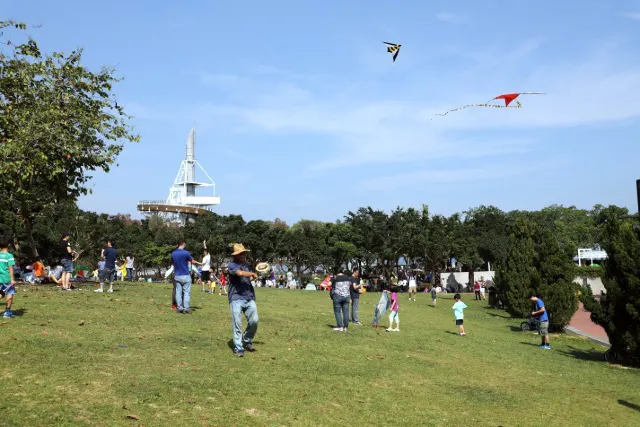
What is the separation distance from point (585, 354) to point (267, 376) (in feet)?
42.9

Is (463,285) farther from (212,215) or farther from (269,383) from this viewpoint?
(269,383)

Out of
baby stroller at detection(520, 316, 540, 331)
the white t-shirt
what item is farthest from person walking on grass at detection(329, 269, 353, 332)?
baby stroller at detection(520, 316, 540, 331)

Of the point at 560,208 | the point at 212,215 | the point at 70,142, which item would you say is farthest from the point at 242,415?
the point at 560,208

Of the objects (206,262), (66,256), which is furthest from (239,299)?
(206,262)

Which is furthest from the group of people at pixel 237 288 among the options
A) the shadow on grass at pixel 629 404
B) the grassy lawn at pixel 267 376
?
the shadow on grass at pixel 629 404

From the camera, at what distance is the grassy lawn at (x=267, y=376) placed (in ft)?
25.1

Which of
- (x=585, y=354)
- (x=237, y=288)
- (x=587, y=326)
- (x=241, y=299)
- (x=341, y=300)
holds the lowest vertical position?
(x=587, y=326)

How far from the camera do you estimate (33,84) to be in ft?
70.3

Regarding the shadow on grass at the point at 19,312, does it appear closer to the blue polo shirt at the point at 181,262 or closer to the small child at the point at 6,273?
the small child at the point at 6,273

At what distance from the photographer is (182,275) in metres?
14.9

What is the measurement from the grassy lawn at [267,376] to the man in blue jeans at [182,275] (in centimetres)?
49

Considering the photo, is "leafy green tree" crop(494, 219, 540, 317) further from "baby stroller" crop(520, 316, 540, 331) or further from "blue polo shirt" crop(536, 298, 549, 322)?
"blue polo shirt" crop(536, 298, 549, 322)

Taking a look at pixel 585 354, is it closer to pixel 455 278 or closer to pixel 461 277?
pixel 455 278

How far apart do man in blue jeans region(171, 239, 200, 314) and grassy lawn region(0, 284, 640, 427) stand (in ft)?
1.60
